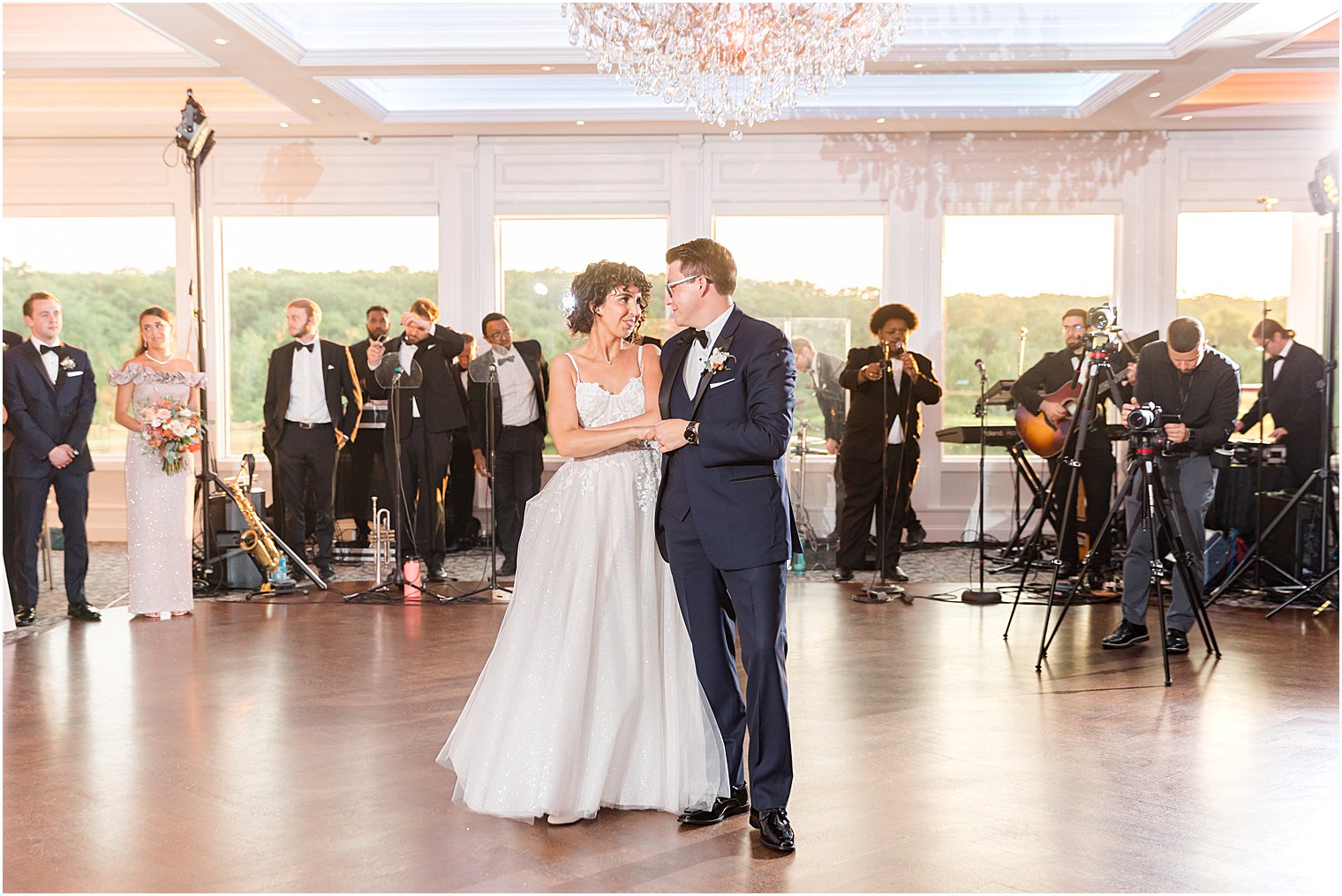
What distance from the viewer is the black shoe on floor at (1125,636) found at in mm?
5992

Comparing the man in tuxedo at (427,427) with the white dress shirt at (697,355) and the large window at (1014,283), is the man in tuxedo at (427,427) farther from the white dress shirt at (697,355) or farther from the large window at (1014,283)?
the white dress shirt at (697,355)

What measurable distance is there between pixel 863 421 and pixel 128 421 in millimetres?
4529

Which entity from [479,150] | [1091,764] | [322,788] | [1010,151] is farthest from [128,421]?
[1010,151]

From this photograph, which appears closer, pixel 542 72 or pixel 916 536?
pixel 542 72

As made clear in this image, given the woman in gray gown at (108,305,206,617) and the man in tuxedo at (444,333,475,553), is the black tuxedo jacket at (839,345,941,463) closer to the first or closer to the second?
the man in tuxedo at (444,333,475,553)

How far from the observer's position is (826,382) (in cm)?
949

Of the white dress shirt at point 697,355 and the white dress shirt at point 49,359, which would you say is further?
the white dress shirt at point 49,359

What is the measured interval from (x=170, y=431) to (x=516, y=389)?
7.42 ft

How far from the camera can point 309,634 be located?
6.39 metres

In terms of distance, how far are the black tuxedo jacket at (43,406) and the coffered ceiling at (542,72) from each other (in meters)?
2.02

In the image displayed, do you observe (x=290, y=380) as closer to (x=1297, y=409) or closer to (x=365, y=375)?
(x=365, y=375)

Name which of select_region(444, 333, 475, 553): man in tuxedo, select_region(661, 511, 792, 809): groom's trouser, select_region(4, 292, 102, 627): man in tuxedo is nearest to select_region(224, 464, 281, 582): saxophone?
select_region(4, 292, 102, 627): man in tuxedo

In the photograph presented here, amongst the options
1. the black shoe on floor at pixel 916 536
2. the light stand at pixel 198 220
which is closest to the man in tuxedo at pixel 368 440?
the light stand at pixel 198 220

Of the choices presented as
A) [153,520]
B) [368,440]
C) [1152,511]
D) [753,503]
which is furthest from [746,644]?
[368,440]
